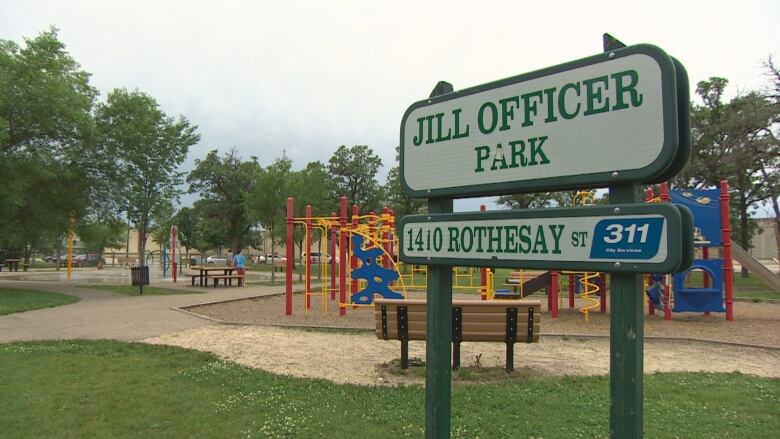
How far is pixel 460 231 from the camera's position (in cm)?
248

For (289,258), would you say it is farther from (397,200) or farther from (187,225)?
(187,225)

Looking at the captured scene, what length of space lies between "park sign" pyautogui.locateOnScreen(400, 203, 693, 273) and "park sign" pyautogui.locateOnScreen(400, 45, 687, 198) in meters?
0.13

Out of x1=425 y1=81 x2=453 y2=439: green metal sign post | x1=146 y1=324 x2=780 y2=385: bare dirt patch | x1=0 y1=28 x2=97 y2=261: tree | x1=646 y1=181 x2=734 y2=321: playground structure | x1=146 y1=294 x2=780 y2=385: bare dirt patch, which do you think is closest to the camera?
x1=425 y1=81 x2=453 y2=439: green metal sign post

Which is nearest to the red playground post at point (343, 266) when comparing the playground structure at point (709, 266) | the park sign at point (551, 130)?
the playground structure at point (709, 266)

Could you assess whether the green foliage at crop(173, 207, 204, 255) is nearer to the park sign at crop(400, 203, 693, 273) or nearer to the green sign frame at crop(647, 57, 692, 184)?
the park sign at crop(400, 203, 693, 273)

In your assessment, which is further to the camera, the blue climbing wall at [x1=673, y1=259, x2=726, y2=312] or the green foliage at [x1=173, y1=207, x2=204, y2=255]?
the green foliage at [x1=173, y1=207, x2=204, y2=255]

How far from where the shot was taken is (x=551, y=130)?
2.16 metres

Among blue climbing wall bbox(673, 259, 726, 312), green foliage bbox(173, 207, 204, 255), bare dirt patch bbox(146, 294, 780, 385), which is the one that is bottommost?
bare dirt patch bbox(146, 294, 780, 385)

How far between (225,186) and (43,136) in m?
35.9

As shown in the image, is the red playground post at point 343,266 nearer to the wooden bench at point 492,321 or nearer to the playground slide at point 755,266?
the wooden bench at point 492,321

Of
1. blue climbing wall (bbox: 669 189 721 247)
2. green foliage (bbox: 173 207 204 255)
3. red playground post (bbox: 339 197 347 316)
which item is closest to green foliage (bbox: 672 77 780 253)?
blue climbing wall (bbox: 669 189 721 247)

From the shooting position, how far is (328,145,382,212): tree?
4438cm

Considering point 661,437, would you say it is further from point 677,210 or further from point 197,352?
point 197,352

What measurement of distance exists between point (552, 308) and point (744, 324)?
12.0ft
